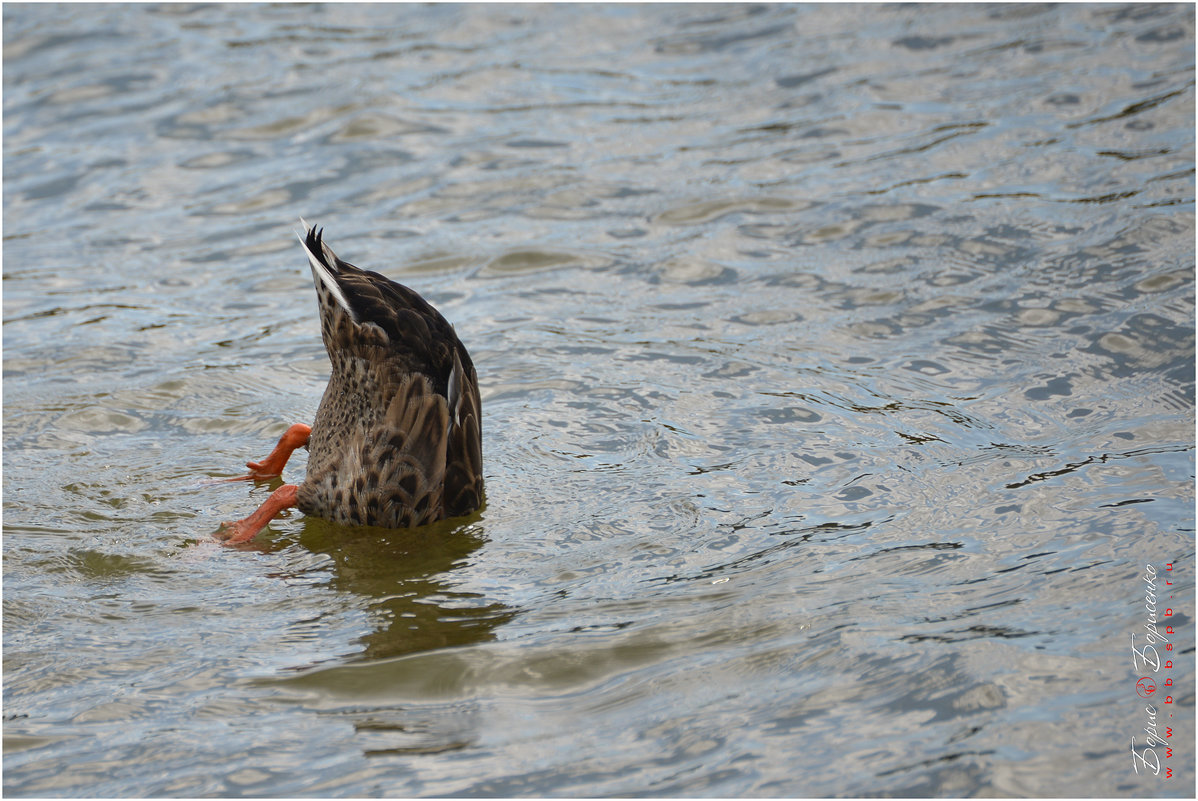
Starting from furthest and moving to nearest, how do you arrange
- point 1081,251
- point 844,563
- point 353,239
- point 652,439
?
point 353,239 → point 1081,251 → point 652,439 → point 844,563

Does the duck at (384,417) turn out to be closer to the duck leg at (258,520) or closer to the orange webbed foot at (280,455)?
the duck leg at (258,520)

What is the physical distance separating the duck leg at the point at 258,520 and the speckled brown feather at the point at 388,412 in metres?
0.11

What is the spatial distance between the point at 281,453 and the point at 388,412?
2.79 feet

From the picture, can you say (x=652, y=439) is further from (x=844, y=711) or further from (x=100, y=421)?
(x=100, y=421)

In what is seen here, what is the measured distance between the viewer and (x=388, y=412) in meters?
5.05

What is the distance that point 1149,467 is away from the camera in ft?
16.7

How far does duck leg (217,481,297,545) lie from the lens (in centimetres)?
503

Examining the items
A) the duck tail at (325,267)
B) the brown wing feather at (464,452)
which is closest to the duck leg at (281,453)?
the brown wing feather at (464,452)

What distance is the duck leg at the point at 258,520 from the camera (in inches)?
198

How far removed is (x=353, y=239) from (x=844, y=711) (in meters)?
6.02

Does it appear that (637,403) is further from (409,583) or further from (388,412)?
(409,583)

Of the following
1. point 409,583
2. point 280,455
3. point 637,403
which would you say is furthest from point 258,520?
point 637,403

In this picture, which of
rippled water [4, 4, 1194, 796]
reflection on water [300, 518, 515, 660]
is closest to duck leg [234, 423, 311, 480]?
rippled water [4, 4, 1194, 796]

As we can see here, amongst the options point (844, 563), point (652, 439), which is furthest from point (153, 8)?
point (844, 563)
